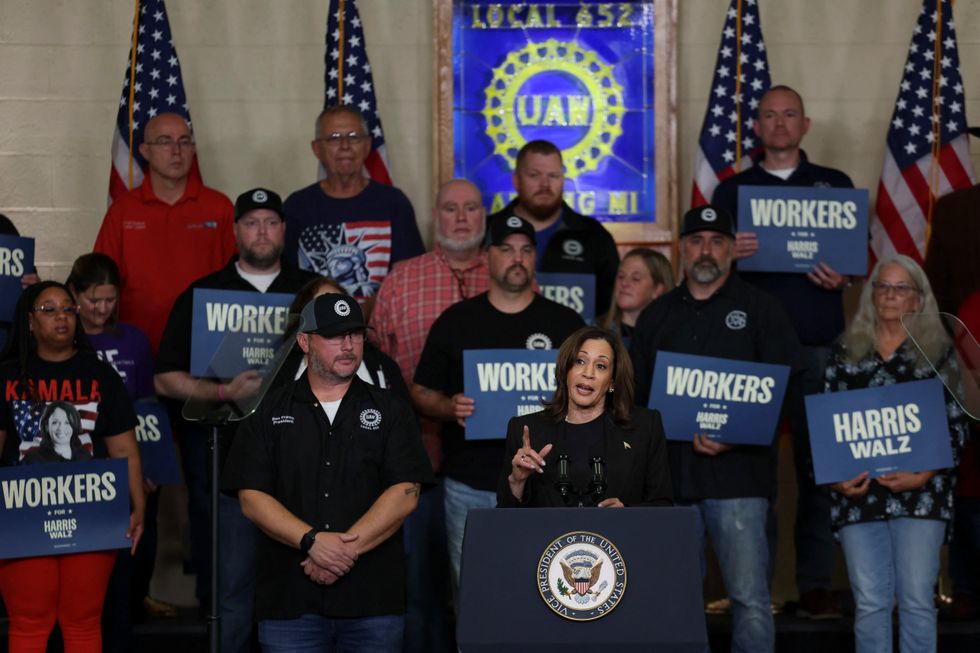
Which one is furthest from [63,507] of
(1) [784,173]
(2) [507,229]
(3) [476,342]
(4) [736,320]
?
(1) [784,173]

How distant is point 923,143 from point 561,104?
1.79m

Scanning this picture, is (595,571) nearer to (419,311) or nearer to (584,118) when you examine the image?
(419,311)

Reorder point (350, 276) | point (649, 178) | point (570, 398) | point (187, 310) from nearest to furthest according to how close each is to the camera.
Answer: point (570, 398), point (187, 310), point (350, 276), point (649, 178)

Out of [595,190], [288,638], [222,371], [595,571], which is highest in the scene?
[595,190]

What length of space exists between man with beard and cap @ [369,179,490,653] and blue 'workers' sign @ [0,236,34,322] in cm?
146

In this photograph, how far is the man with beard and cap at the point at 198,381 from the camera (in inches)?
208

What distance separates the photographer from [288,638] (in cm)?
414

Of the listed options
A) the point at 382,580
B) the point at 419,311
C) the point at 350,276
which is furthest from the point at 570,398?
the point at 350,276

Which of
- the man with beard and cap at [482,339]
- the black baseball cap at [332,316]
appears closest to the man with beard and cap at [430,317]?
the man with beard and cap at [482,339]

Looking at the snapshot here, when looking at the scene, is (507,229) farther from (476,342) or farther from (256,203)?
(256,203)

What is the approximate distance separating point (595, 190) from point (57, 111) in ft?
9.23

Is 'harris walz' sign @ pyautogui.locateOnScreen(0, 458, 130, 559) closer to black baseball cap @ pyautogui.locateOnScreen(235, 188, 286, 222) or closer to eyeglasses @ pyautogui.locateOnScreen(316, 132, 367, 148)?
black baseball cap @ pyautogui.locateOnScreen(235, 188, 286, 222)

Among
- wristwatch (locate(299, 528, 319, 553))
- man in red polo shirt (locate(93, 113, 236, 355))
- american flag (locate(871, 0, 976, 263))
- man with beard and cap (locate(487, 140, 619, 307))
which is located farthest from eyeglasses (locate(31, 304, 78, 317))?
american flag (locate(871, 0, 976, 263))

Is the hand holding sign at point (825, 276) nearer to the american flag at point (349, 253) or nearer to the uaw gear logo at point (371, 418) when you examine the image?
the american flag at point (349, 253)
